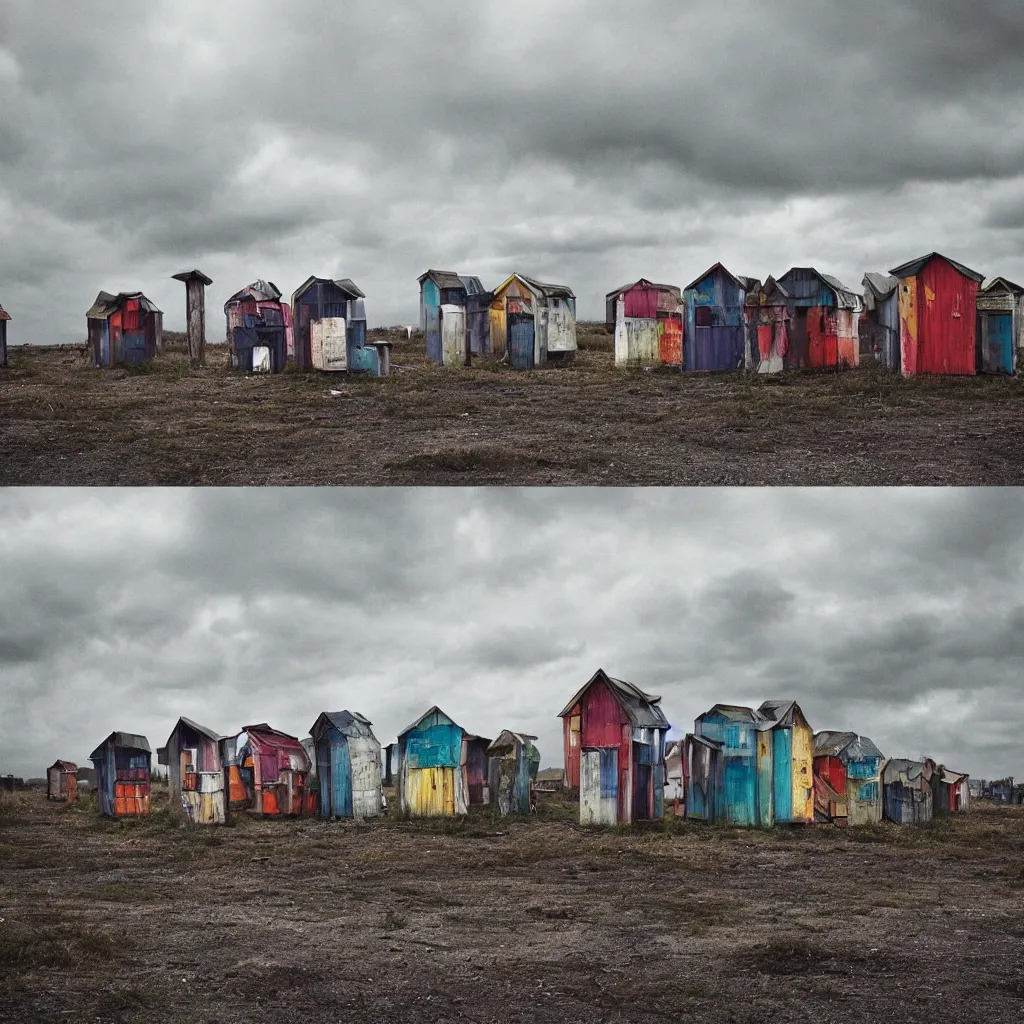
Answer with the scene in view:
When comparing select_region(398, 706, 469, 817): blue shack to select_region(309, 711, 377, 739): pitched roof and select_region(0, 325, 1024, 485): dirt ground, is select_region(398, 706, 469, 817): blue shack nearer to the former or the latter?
select_region(309, 711, 377, 739): pitched roof

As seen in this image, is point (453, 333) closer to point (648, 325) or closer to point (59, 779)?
point (648, 325)

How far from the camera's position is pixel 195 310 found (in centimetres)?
2569

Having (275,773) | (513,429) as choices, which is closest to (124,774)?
(275,773)

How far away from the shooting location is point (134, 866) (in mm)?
17625

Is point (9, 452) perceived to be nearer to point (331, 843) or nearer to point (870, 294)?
point (331, 843)

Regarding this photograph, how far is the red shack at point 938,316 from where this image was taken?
2042 centimetres

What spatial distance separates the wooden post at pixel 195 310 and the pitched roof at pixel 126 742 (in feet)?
26.7

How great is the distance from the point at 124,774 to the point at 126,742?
2.13 feet

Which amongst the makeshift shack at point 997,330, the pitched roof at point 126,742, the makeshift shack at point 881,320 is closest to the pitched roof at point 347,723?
the pitched roof at point 126,742

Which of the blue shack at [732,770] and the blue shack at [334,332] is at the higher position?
the blue shack at [334,332]

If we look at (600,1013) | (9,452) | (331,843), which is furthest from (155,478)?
(600,1013)

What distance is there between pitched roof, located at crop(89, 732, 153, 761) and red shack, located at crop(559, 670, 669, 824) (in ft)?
27.2

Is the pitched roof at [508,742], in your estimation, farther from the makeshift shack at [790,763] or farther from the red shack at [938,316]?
the red shack at [938,316]

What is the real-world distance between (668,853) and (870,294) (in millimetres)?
11203
